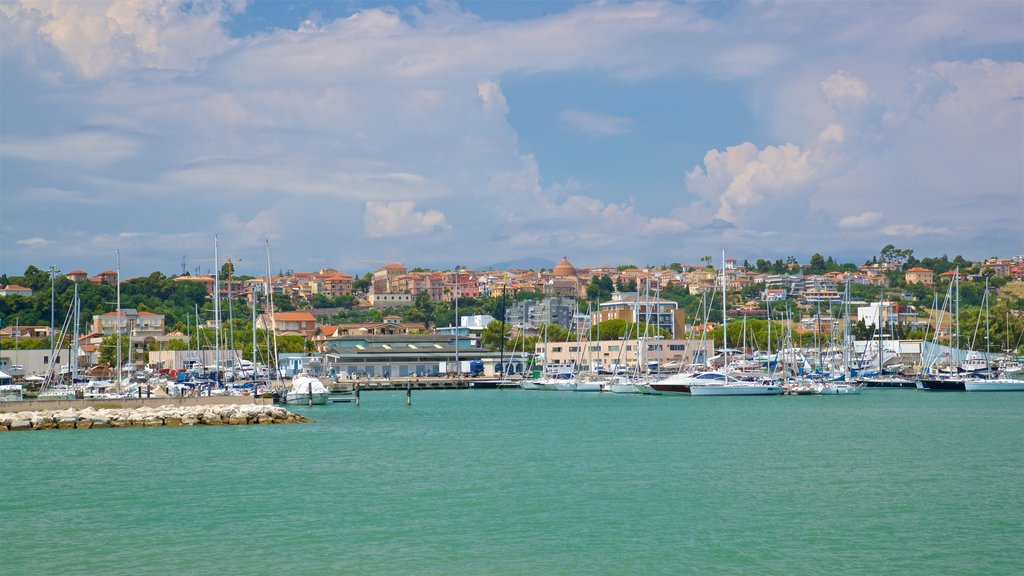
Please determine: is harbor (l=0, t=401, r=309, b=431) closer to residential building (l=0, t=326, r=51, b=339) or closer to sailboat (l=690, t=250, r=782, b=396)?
sailboat (l=690, t=250, r=782, b=396)

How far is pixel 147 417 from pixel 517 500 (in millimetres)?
22569

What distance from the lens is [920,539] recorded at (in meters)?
20.0

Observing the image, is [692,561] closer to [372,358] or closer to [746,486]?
[746,486]

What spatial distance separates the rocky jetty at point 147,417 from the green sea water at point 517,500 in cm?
142

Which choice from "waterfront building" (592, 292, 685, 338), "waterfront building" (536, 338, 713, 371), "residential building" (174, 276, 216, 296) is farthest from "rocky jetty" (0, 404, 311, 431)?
"residential building" (174, 276, 216, 296)

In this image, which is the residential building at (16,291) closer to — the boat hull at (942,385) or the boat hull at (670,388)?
the boat hull at (670,388)

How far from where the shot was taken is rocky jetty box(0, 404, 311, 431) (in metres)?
41.5

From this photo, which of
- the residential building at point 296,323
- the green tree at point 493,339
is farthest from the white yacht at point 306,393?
the residential building at point 296,323

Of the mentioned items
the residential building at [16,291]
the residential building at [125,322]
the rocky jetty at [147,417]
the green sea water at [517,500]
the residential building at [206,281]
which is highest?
the residential building at [206,281]

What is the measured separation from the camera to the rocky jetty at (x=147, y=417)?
136 feet

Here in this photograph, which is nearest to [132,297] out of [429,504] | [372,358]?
[372,358]

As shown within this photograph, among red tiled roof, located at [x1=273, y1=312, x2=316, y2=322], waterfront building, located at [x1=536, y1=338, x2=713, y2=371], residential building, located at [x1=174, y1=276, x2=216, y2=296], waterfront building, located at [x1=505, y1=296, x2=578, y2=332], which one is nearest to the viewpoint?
waterfront building, located at [x1=536, y1=338, x2=713, y2=371]

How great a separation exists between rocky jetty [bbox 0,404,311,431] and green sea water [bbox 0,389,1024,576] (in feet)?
4.66

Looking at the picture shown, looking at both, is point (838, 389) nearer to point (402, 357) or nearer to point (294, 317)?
point (402, 357)
